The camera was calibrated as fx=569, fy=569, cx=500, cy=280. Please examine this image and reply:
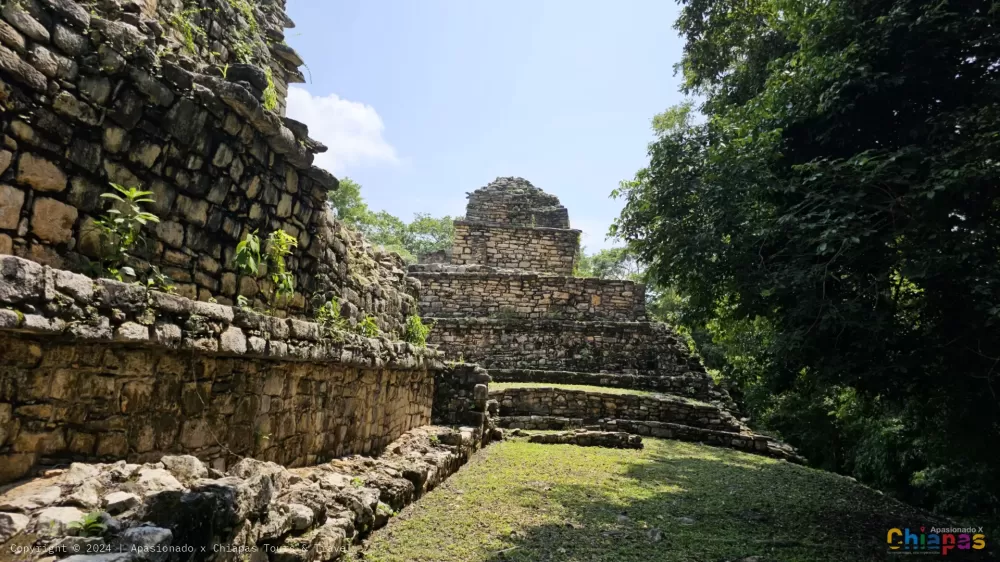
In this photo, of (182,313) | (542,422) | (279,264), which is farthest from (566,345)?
(182,313)

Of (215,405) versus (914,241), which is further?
(914,241)

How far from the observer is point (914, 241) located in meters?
5.07

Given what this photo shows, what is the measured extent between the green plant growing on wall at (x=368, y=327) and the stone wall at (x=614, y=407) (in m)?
6.81

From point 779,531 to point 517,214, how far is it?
16.3 meters

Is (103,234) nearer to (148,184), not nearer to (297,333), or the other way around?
(148,184)

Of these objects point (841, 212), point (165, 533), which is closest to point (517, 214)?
point (841, 212)

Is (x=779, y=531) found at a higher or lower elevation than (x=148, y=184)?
lower

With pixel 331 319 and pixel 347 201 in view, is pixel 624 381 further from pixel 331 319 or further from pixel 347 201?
pixel 347 201

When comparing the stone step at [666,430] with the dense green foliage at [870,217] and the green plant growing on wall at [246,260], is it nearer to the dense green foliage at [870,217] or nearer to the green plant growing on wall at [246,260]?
the dense green foliage at [870,217]

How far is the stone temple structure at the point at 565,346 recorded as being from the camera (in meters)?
12.7

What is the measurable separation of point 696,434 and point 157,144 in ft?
38.6

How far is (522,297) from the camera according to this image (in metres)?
17.0

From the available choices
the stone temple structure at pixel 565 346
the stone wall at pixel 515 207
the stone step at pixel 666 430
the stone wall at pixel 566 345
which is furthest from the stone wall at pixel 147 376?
the stone wall at pixel 515 207

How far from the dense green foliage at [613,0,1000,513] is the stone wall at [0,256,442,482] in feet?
14.9
